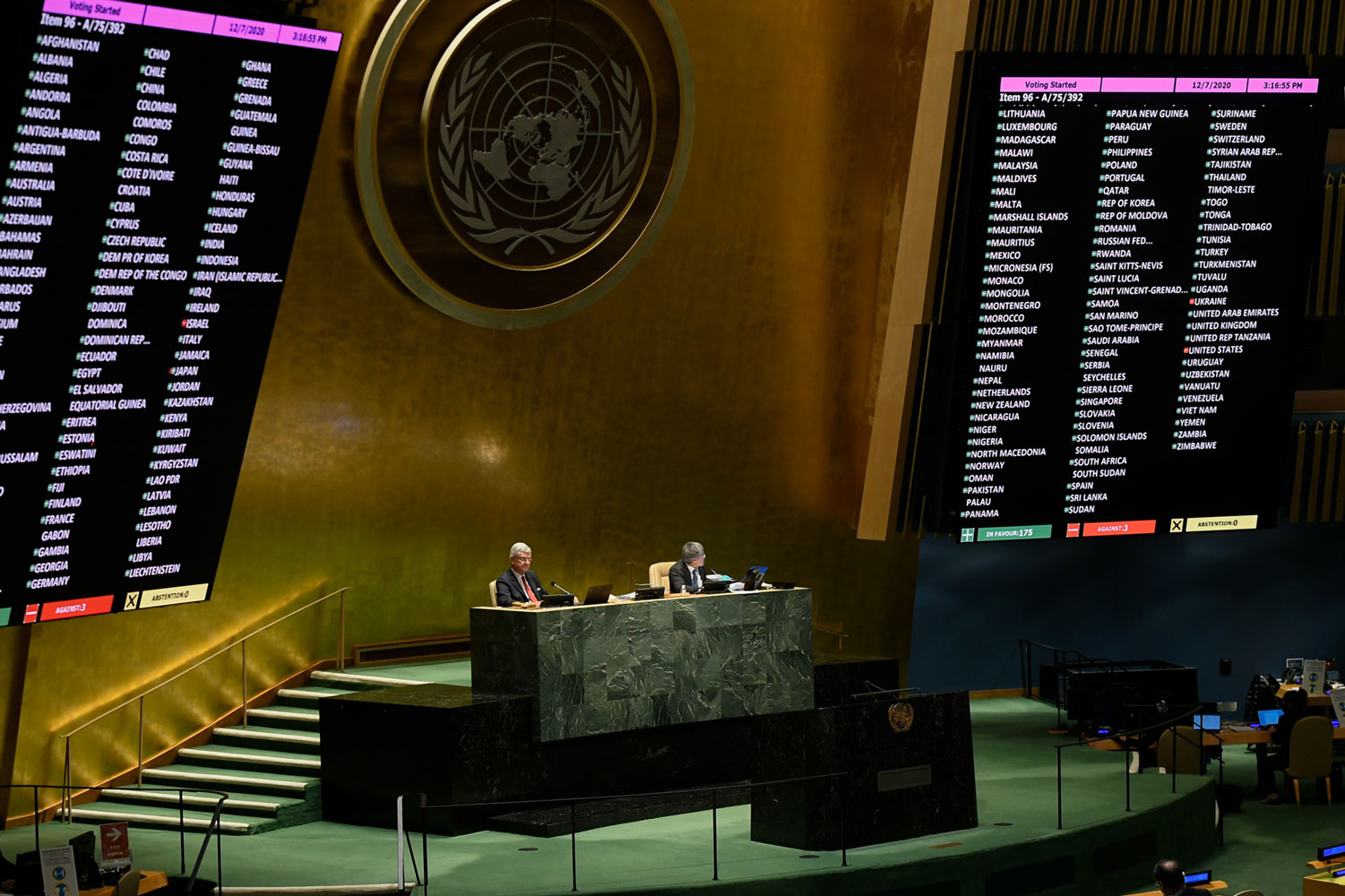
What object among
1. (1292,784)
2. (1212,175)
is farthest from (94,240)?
(1292,784)

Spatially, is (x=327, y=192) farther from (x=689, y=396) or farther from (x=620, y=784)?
(x=620, y=784)

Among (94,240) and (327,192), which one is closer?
(94,240)

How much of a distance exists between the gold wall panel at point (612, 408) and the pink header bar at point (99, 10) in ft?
12.0

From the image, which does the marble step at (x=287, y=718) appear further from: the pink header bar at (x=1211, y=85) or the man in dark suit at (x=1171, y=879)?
the pink header bar at (x=1211, y=85)

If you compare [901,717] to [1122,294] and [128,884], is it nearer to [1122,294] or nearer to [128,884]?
[1122,294]

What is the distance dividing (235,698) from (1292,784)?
789 cm

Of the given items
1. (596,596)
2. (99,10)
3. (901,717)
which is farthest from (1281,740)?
(99,10)

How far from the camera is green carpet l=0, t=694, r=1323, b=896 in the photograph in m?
8.87

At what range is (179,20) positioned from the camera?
835 centimetres

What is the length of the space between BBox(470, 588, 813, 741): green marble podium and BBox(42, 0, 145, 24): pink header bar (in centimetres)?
403

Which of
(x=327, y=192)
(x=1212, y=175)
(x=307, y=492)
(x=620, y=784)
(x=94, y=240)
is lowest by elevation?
(x=620, y=784)

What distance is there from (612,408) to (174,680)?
412cm

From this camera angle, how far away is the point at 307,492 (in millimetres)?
12289

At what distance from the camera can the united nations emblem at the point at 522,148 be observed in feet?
39.7
